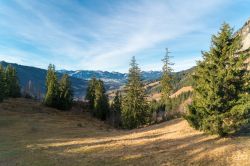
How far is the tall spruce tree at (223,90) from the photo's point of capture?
22797 mm

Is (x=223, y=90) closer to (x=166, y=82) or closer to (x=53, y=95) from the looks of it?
(x=166, y=82)

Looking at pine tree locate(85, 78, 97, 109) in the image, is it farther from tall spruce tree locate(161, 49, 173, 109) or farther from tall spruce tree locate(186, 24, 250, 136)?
tall spruce tree locate(186, 24, 250, 136)

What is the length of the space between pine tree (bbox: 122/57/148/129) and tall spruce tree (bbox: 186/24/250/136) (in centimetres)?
3498

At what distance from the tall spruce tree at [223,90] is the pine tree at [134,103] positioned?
3498 cm

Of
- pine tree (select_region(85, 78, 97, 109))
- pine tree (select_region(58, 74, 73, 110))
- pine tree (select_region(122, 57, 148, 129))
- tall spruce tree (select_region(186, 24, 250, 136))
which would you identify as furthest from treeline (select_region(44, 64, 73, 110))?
tall spruce tree (select_region(186, 24, 250, 136))

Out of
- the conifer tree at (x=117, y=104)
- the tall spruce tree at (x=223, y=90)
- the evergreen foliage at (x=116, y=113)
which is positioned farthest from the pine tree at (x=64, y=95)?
the tall spruce tree at (x=223, y=90)

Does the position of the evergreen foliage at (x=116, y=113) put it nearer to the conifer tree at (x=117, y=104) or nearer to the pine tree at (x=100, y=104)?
the conifer tree at (x=117, y=104)

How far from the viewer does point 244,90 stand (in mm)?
23656

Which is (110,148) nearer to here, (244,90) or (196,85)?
(196,85)

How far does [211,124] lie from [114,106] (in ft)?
210

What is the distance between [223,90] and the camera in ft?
77.6

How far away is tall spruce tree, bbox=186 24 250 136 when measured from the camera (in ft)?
74.8

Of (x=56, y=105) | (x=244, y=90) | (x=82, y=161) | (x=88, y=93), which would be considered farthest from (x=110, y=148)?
(x=88, y=93)

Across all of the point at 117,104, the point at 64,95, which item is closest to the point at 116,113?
the point at 117,104
